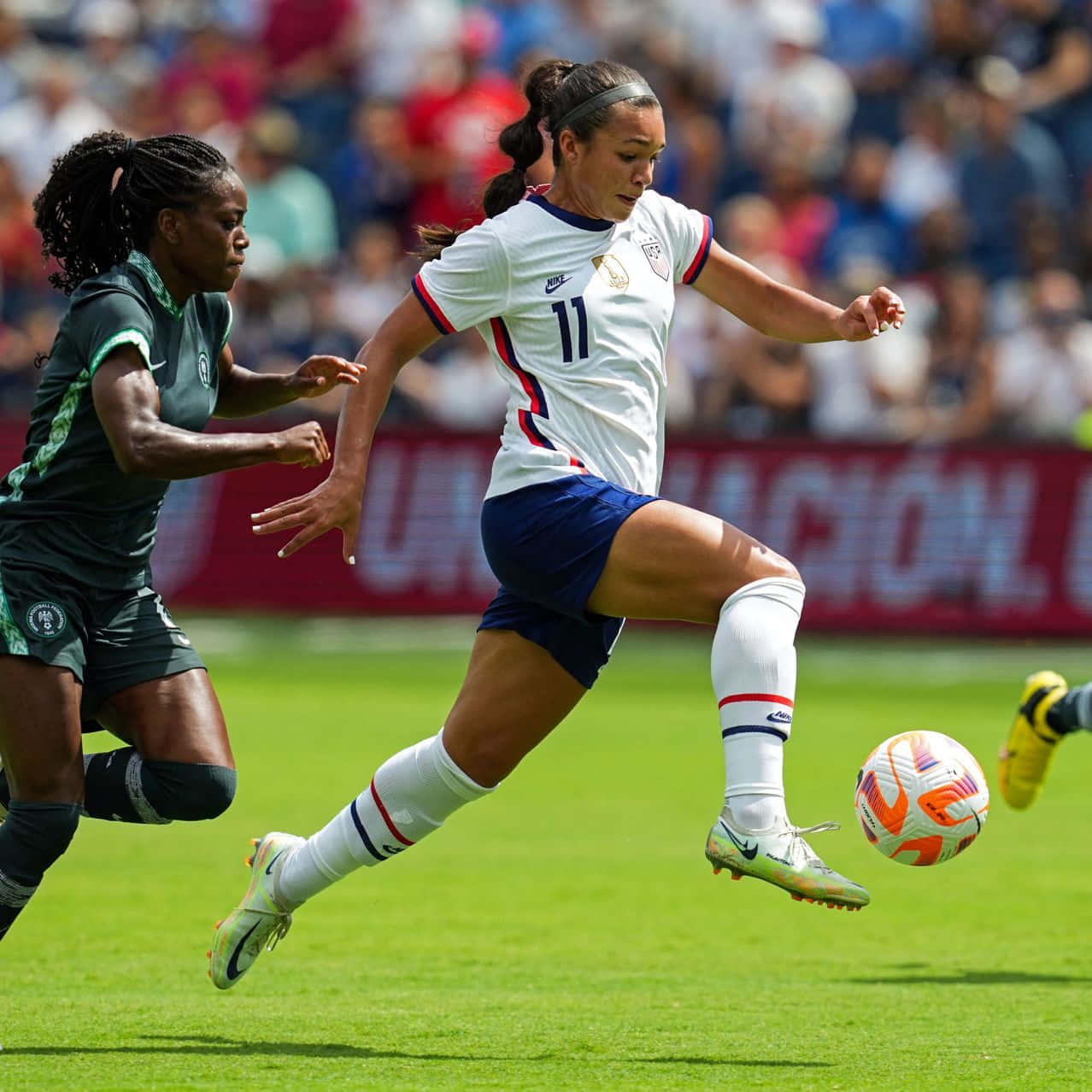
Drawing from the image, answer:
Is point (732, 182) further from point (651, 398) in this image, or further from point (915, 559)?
point (651, 398)

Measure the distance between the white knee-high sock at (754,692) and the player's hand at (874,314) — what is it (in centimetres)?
87

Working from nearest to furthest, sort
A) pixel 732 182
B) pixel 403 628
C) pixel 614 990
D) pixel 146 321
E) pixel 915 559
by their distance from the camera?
pixel 146 321
pixel 614 990
pixel 915 559
pixel 403 628
pixel 732 182

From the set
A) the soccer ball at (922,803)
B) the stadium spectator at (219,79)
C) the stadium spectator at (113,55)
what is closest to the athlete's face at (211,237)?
the soccer ball at (922,803)

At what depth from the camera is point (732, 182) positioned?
17938 mm

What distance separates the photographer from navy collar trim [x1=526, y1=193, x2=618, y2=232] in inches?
225

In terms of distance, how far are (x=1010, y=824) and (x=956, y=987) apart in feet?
12.0

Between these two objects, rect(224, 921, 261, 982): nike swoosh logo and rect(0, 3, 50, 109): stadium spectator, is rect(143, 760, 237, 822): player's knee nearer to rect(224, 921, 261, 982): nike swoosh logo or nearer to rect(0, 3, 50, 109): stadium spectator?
rect(224, 921, 261, 982): nike swoosh logo

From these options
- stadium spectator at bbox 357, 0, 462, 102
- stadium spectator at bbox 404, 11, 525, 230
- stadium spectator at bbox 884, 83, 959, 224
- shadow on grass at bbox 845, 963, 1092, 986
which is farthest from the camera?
stadium spectator at bbox 357, 0, 462, 102

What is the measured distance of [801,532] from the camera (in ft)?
49.5

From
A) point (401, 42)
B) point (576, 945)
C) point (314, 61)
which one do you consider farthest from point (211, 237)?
point (314, 61)

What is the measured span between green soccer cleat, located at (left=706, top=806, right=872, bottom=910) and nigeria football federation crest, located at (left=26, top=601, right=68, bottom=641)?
5.97 ft

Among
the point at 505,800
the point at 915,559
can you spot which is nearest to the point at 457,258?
the point at 505,800

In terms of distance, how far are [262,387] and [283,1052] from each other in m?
1.92

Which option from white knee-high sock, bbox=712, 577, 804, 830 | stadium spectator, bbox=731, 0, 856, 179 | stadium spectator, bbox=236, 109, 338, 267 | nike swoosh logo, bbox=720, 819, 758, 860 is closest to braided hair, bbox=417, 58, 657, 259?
white knee-high sock, bbox=712, 577, 804, 830
